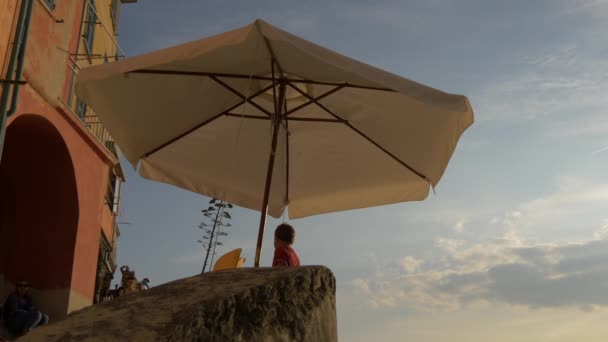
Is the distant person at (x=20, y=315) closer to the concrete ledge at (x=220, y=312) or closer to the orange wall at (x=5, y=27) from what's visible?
the orange wall at (x=5, y=27)

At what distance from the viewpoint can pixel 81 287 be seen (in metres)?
9.64

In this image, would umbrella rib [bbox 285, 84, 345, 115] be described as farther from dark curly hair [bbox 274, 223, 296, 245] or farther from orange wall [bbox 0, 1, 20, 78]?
orange wall [bbox 0, 1, 20, 78]

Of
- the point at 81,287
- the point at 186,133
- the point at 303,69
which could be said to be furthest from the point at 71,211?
the point at 303,69

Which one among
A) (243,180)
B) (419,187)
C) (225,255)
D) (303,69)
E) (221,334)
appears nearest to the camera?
(221,334)

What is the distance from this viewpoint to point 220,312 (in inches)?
93.3

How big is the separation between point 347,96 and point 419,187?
140 centimetres

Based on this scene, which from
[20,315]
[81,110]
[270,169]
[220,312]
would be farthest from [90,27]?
[220,312]

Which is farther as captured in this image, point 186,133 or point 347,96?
point 186,133

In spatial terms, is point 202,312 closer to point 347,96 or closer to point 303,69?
point 303,69

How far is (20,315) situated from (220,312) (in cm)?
687

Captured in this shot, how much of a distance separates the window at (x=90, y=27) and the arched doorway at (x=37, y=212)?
2550mm

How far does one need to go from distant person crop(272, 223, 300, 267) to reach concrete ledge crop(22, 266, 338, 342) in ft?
5.63

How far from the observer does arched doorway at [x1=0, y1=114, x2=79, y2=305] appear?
922cm

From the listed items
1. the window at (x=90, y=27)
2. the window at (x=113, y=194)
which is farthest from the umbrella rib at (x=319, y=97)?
the window at (x=113, y=194)
